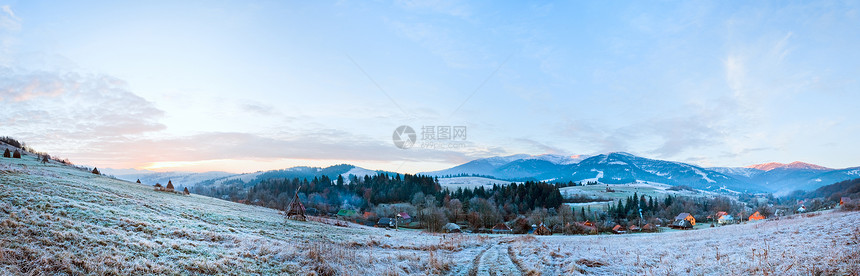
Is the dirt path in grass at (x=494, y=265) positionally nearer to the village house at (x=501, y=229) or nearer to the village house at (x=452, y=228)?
the village house at (x=452, y=228)

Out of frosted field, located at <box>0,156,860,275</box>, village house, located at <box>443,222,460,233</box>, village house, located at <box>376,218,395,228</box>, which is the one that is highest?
frosted field, located at <box>0,156,860,275</box>

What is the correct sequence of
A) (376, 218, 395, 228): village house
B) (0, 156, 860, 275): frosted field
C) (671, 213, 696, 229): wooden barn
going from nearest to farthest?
(0, 156, 860, 275): frosted field < (376, 218, 395, 228): village house < (671, 213, 696, 229): wooden barn

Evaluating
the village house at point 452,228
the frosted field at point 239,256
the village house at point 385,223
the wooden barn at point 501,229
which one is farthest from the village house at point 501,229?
the frosted field at point 239,256

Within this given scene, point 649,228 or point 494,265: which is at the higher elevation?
point 494,265

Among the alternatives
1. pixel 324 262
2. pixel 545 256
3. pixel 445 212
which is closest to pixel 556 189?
pixel 445 212

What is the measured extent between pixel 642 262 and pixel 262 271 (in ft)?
57.5

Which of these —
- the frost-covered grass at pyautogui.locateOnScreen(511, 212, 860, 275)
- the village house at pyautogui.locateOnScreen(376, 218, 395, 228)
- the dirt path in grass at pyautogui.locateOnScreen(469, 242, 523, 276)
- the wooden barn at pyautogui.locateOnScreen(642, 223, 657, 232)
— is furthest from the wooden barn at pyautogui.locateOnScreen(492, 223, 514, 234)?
the dirt path in grass at pyautogui.locateOnScreen(469, 242, 523, 276)

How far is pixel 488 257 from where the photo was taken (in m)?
21.4

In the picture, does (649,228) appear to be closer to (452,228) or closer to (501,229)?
(501,229)

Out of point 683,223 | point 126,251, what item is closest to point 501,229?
point 683,223

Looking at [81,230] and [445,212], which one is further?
[445,212]

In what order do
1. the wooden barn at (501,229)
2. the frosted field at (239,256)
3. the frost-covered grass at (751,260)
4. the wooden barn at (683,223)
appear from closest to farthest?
the frosted field at (239,256), the frost-covered grass at (751,260), the wooden barn at (501,229), the wooden barn at (683,223)

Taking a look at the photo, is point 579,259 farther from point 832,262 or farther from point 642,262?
point 832,262

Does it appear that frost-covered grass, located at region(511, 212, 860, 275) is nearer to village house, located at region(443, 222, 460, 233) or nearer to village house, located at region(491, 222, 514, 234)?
village house, located at region(443, 222, 460, 233)
